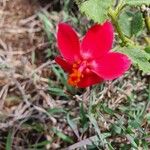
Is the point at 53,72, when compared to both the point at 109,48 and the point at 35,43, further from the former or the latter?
the point at 109,48

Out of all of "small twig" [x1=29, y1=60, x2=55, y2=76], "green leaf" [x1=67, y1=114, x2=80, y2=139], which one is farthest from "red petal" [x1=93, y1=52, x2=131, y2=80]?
"small twig" [x1=29, y1=60, x2=55, y2=76]

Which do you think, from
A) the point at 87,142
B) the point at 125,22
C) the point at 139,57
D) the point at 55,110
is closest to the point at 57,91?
the point at 55,110

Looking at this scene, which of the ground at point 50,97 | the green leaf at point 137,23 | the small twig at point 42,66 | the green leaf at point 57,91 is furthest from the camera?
the small twig at point 42,66

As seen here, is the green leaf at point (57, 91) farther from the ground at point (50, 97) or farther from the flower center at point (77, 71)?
the flower center at point (77, 71)

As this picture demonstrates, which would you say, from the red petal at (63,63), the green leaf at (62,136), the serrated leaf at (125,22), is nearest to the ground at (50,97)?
the green leaf at (62,136)

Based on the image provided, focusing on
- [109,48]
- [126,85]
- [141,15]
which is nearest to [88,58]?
[109,48]

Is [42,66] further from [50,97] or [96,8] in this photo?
[96,8]
